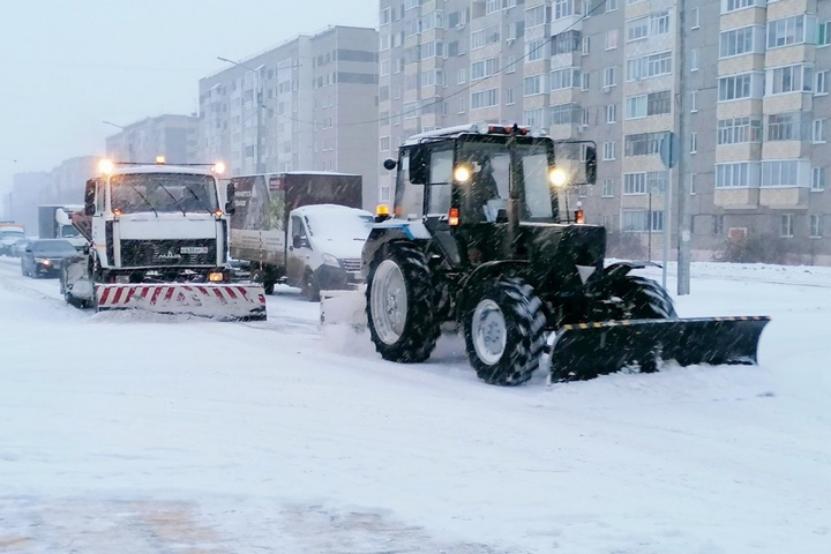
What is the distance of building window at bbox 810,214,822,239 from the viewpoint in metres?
47.4

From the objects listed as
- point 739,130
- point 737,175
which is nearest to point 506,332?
point 737,175

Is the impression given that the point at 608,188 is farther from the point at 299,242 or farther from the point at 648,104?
the point at 299,242

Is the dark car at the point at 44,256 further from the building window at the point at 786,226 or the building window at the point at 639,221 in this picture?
the building window at the point at 786,226

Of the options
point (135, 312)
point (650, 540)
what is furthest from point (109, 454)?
point (135, 312)

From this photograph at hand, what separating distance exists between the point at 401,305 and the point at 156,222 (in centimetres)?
621

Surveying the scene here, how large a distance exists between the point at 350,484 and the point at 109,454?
1709 millimetres

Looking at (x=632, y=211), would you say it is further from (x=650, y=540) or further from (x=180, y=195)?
(x=650, y=540)

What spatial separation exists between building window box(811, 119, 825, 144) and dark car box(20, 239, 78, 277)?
34445mm

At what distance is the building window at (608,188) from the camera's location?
58.9m

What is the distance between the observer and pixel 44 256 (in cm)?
3092

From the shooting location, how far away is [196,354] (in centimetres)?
1107

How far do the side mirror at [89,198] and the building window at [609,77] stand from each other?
46.4 m

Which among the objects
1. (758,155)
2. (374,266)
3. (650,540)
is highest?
(758,155)

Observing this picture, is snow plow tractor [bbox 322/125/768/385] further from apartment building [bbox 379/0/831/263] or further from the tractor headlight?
apartment building [bbox 379/0/831/263]
